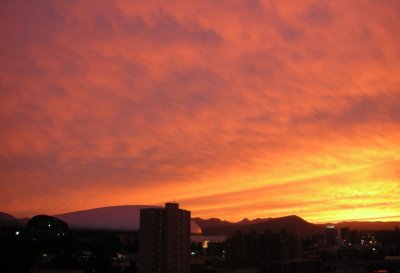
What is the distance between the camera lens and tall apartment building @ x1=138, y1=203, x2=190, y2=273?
6234 centimetres

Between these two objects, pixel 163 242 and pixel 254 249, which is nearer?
pixel 163 242

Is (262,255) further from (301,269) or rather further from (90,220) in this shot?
(90,220)

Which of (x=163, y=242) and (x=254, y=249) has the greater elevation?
(x=163, y=242)

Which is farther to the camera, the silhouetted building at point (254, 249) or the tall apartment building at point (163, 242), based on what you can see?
the silhouetted building at point (254, 249)

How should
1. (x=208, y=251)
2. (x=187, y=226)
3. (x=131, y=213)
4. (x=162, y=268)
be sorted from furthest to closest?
(x=131, y=213) → (x=208, y=251) → (x=187, y=226) → (x=162, y=268)

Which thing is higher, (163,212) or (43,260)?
(163,212)

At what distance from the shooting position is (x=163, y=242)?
208 ft

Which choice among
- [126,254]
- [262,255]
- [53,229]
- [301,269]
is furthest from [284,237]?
[53,229]

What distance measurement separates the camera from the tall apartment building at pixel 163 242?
62344 millimetres

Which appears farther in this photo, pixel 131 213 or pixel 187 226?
pixel 131 213

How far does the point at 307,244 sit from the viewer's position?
161 meters

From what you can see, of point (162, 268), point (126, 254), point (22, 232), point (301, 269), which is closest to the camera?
point (162, 268)

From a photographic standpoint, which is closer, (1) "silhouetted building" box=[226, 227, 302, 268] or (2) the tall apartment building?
(2) the tall apartment building

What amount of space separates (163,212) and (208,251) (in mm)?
70546
